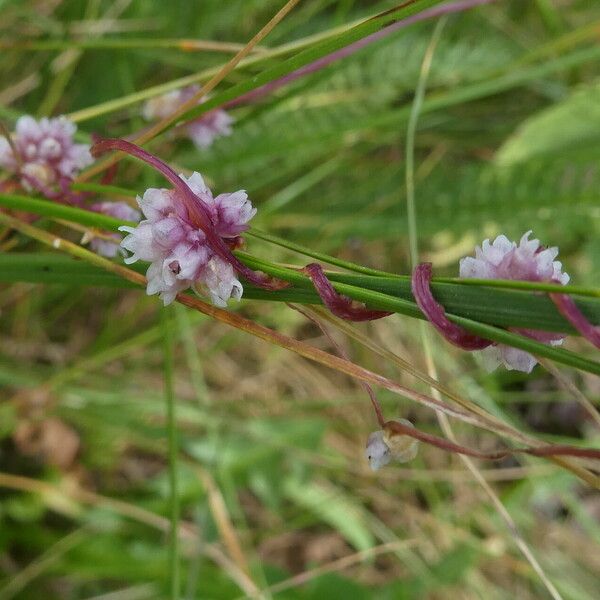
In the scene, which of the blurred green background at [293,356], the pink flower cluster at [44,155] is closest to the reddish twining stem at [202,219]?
the pink flower cluster at [44,155]

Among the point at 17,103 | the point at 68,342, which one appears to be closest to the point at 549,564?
the point at 68,342

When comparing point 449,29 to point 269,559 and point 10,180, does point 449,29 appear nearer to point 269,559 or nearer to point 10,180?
point 10,180

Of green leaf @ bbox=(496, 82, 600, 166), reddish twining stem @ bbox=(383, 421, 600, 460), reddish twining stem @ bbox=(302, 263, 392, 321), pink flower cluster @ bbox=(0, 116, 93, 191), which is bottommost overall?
reddish twining stem @ bbox=(383, 421, 600, 460)

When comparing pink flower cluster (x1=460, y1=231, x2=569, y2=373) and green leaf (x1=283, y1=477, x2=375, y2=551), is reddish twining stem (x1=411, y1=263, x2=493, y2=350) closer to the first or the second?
pink flower cluster (x1=460, y1=231, x2=569, y2=373)

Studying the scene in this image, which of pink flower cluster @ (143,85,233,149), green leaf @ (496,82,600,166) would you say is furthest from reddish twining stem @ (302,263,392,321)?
green leaf @ (496,82,600,166)

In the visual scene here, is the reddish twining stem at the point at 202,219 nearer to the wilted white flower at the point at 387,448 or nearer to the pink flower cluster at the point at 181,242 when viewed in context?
the pink flower cluster at the point at 181,242
